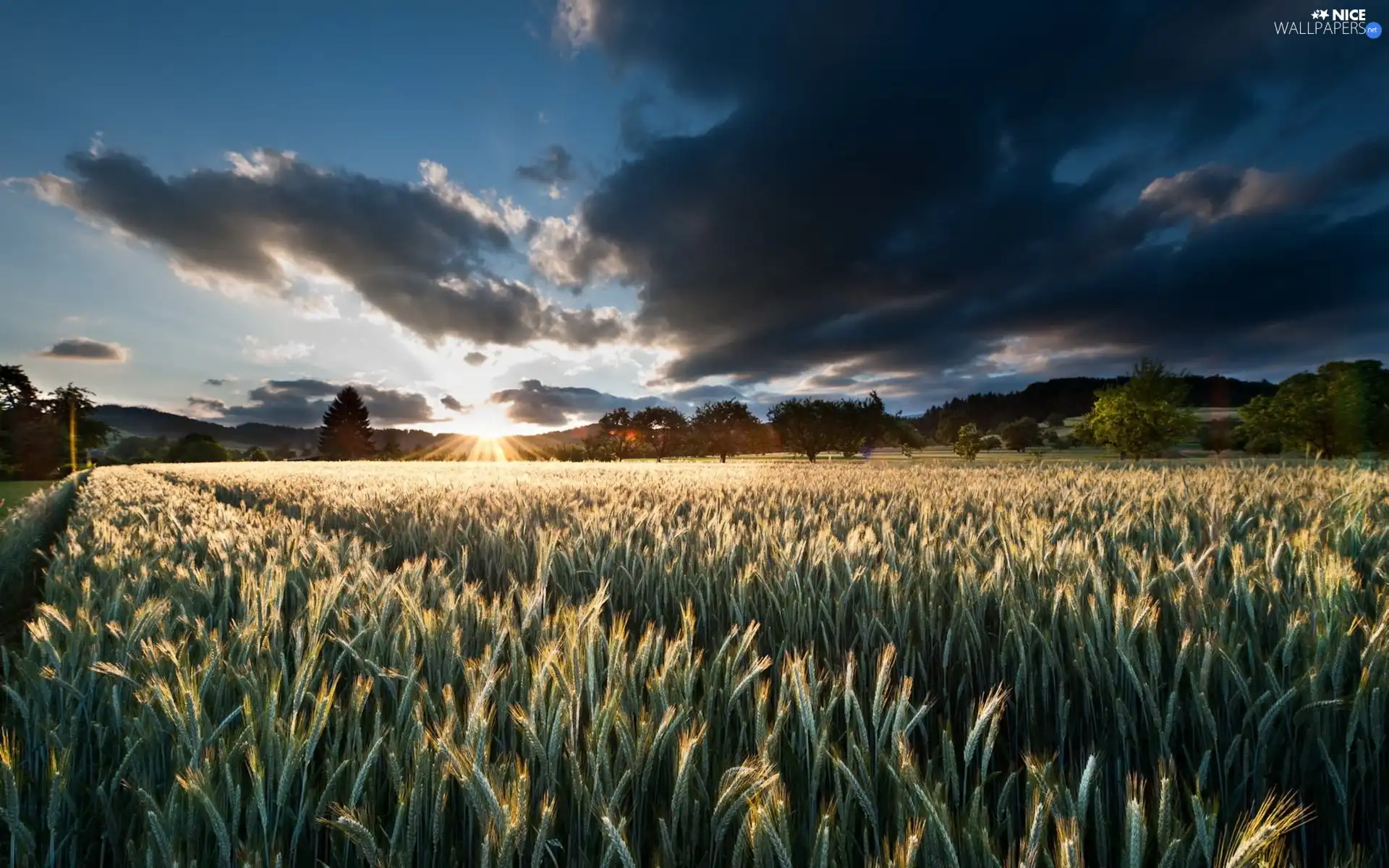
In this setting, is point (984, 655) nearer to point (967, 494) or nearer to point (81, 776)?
point (81, 776)

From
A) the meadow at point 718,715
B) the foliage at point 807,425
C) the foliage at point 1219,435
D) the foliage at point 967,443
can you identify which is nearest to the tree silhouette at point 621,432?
the foliage at point 807,425

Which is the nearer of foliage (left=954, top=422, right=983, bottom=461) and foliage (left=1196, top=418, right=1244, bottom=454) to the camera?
foliage (left=954, top=422, right=983, bottom=461)

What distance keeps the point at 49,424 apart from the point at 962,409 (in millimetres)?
145845

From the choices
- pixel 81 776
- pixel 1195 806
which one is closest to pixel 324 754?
pixel 81 776

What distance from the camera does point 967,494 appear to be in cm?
675

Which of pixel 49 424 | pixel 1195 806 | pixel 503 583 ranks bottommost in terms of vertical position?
pixel 503 583

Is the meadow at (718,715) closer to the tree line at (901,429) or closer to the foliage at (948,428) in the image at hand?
the tree line at (901,429)

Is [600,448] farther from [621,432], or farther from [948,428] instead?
[948,428]

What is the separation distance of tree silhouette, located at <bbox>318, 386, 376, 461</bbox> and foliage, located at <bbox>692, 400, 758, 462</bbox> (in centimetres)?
7135

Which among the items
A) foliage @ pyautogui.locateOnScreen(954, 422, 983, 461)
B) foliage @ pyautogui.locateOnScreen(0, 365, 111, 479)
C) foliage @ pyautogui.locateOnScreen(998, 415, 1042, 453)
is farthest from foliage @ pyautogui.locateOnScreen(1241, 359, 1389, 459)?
foliage @ pyautogui.locateOnScreen(0, 365, 111, 479)

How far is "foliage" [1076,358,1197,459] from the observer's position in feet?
142

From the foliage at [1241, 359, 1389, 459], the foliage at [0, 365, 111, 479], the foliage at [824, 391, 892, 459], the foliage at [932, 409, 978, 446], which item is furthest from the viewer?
the foliage at [932, 409, 978, 446]

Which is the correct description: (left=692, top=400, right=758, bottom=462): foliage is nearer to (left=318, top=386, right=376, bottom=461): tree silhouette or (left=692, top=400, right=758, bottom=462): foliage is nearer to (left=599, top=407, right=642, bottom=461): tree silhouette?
(left=599, top=407, right=642, bottom=461): tree silhouette

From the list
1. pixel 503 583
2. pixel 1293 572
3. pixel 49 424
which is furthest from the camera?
pixel 49 424
